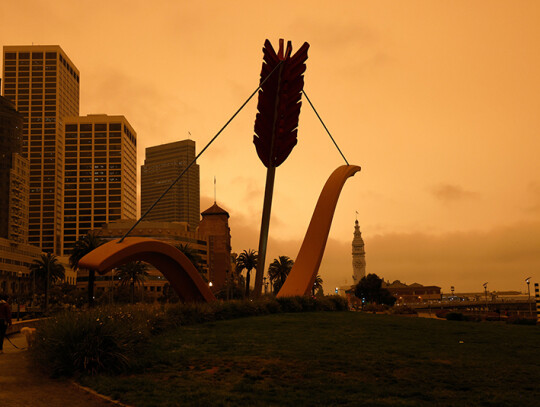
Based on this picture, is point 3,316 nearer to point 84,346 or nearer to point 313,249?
point 84,346

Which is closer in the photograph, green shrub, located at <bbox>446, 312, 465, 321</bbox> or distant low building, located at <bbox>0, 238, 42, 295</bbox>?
green shrub, located at <bbox>446, 312, 465, 321</bbox>

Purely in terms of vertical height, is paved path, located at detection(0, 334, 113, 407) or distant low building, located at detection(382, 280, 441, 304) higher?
paved path, located at detection(0, 334, 113, 407)

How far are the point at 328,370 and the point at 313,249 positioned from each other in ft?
47.5

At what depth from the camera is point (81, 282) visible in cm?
9969

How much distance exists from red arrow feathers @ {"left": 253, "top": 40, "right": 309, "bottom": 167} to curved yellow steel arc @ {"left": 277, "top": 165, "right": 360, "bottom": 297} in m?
2.94

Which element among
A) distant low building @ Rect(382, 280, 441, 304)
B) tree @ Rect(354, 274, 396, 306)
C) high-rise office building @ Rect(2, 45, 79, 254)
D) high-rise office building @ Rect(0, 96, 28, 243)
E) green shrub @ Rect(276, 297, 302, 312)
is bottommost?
distant low building @ Rect(382, 280, 441, 304)

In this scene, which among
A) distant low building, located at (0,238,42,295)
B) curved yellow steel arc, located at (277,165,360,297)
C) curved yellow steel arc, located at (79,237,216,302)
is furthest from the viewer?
distant low building, located at (0,238,42,295)

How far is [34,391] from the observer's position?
7742 millimetres

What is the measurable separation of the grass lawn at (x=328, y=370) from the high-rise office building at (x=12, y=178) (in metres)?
105

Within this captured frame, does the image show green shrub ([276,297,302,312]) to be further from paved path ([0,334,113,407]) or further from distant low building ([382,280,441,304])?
distant low building ([382,280,441,304])

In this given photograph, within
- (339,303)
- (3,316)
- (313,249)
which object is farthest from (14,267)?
(3,316)

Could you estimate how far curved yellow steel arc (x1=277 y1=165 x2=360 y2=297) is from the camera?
76.1ft

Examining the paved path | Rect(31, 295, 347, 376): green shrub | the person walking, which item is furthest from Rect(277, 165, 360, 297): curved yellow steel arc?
the paved path

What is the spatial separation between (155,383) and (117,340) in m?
1.51
